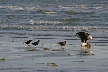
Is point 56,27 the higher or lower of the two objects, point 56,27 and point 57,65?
the higher

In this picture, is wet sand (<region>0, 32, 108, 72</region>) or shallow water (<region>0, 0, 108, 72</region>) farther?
shallow water (<region>0, 0, 108, 72</region>)

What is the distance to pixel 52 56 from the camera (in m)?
15.1

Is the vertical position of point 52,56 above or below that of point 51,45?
below

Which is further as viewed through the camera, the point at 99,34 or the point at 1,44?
the point at 99,34

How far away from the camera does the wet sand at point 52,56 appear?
512 inches

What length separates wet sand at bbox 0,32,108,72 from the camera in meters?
13.0

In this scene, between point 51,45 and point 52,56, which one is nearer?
point 52,56

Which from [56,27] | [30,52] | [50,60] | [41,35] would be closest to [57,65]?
[50,60]

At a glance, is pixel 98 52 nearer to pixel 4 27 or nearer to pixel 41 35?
pixel 41 35

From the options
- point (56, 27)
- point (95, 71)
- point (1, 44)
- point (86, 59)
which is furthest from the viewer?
point (56, 27)

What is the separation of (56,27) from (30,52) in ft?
27.1

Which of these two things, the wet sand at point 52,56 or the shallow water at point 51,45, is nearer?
the wet sand at point 52,56

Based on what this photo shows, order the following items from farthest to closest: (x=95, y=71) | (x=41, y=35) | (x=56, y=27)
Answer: (x=56, y=27)
(x=41, y=35)
(x=95, y=71)

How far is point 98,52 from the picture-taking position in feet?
52.2
